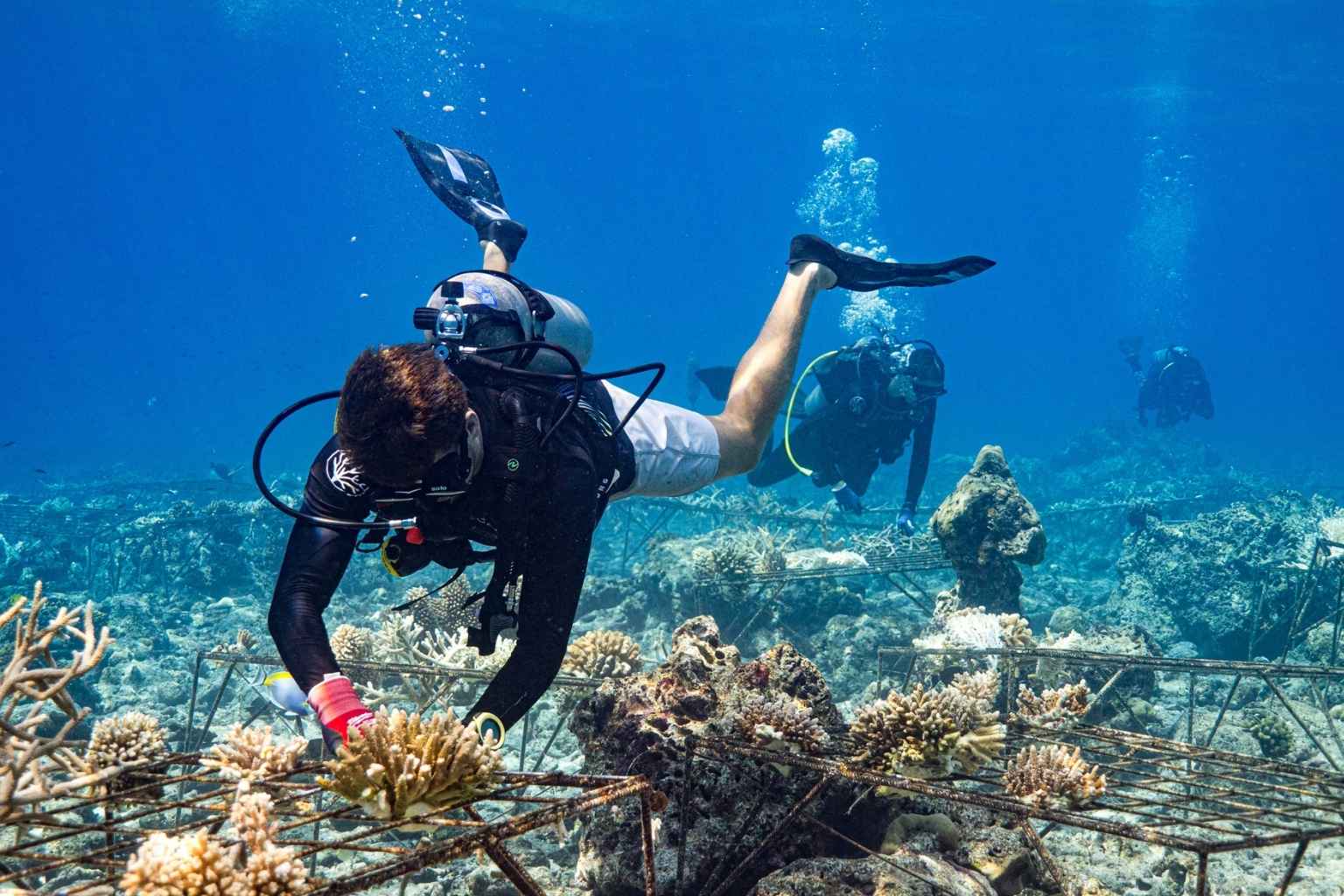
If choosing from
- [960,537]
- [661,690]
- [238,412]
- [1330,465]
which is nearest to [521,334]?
[661,690]

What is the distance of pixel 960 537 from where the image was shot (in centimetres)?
906

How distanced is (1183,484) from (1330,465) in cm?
2071

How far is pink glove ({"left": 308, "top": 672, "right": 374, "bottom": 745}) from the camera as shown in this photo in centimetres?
288

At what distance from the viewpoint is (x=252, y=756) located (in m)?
2.61

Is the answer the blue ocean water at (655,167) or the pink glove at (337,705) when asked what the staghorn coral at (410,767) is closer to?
the pink glove at (337,705)

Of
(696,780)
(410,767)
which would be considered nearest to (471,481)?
(410,767)

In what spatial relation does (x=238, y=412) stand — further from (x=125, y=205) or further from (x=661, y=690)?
(x=661, y=690)

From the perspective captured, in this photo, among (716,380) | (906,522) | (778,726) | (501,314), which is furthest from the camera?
(716,380)

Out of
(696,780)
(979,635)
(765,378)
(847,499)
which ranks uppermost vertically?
(847,499)

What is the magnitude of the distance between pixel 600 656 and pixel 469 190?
4508 millimetres

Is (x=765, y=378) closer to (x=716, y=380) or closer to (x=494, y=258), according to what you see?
(x=494, y=258)

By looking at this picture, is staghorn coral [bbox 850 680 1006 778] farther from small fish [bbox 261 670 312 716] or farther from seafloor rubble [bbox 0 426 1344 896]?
small fish [bbox 261 670 312 716]

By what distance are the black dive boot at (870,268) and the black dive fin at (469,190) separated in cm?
255

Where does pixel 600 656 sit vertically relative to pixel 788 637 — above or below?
below
